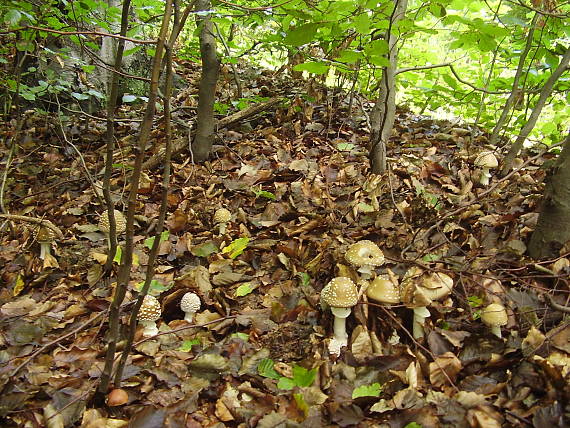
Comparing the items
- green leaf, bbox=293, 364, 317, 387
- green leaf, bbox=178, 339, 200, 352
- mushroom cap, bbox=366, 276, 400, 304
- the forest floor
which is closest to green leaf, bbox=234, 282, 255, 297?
the forest floor

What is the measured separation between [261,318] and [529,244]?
2.34m

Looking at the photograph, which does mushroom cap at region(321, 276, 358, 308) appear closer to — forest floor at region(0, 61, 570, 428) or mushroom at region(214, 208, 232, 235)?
forest floor at region(0, 61, 570, 428)

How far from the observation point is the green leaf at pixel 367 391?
2.33 metres

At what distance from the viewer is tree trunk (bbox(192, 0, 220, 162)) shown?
16.0 feet

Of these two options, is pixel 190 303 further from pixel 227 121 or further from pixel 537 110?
pixel 537 110

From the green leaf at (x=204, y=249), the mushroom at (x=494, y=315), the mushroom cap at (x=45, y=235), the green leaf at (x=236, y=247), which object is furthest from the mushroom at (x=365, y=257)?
the mushroom cap at (x=45, y=235)

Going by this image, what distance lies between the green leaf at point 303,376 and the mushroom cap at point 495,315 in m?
1.22

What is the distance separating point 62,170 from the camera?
605cm

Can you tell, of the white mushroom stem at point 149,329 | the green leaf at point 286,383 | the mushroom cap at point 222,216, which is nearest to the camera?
the green leaf at point 286,383

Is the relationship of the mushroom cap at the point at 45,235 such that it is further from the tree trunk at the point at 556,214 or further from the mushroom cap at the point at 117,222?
the tree trunk at the point at 556,214

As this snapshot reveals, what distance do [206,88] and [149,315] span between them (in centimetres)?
347

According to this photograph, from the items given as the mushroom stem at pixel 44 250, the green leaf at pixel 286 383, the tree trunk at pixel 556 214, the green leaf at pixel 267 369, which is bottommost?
the mushroom stem at pixel 44 250

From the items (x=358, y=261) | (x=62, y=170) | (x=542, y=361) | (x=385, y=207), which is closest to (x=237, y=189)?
(x=385, y=207)

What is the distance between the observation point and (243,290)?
3.43m
